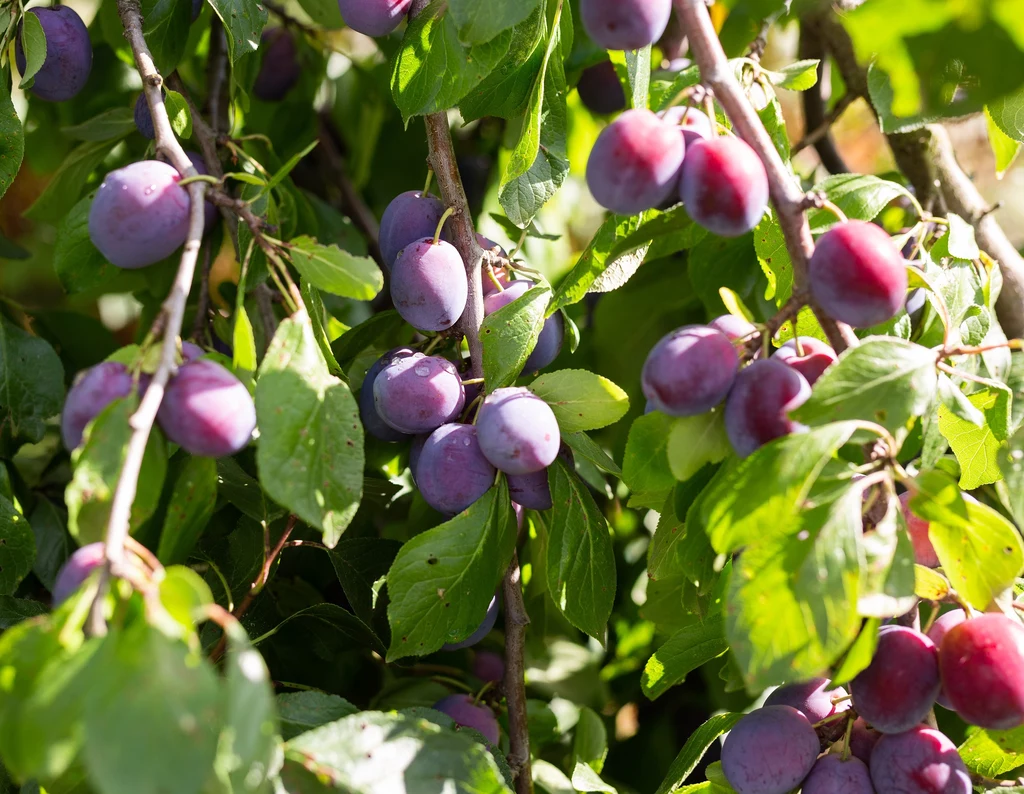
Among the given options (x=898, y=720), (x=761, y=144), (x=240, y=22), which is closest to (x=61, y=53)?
(x=240, y=22)

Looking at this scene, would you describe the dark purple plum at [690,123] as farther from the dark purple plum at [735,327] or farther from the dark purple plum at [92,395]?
the dark purple plum at [92,395]

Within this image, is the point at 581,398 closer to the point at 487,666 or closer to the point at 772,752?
the point at 772,752

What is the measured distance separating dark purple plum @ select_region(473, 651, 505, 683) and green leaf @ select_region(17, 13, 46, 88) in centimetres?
73

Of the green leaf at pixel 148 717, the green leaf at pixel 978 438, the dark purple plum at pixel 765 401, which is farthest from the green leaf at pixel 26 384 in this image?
the green leaf at pixel 978 438

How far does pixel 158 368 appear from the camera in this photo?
0.49 metres

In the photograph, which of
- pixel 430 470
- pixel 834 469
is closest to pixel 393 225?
pixel 430 470

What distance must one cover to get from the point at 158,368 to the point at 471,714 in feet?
1.44

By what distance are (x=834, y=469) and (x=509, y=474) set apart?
10.1 inches

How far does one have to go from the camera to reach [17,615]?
2.42ft

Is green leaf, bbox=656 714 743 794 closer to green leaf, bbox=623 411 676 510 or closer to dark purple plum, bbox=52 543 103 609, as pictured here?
green leaf, bbox=623 411 676 510

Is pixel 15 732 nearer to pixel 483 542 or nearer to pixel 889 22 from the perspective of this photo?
pixel 483 542

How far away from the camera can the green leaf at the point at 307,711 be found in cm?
62

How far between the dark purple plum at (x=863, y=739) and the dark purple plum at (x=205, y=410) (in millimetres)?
450

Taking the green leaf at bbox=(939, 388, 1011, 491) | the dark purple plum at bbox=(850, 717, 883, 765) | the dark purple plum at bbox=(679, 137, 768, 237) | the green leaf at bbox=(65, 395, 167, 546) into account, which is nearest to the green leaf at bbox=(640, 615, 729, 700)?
the dark purple plum at bbox=(850, 717, 883, 765)
